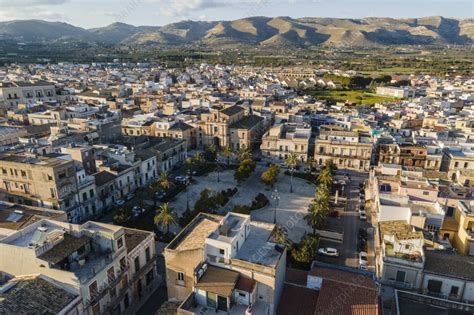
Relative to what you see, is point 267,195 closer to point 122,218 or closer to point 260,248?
point 122,218

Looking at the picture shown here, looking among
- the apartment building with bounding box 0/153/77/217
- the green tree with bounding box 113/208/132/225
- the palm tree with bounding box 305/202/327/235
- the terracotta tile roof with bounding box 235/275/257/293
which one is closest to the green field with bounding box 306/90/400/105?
the palm tree with bounding box 305/202/327/235

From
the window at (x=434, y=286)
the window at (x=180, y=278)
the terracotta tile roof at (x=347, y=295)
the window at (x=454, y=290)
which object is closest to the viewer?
the terracotta tile roof at (x=347, y=295)

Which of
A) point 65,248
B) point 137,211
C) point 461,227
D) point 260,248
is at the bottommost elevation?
point 137,211

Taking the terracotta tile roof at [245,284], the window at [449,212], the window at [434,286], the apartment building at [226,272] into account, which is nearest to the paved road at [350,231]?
the window at [434,286]

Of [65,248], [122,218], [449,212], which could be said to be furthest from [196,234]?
[449,212]

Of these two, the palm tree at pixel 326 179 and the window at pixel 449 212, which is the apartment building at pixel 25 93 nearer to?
the palm tree at pixel 326 179

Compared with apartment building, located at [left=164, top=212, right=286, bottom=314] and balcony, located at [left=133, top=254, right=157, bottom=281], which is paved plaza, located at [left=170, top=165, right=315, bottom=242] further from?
apartment building, located at [left=164, top=212, right=286, bottom=314]
